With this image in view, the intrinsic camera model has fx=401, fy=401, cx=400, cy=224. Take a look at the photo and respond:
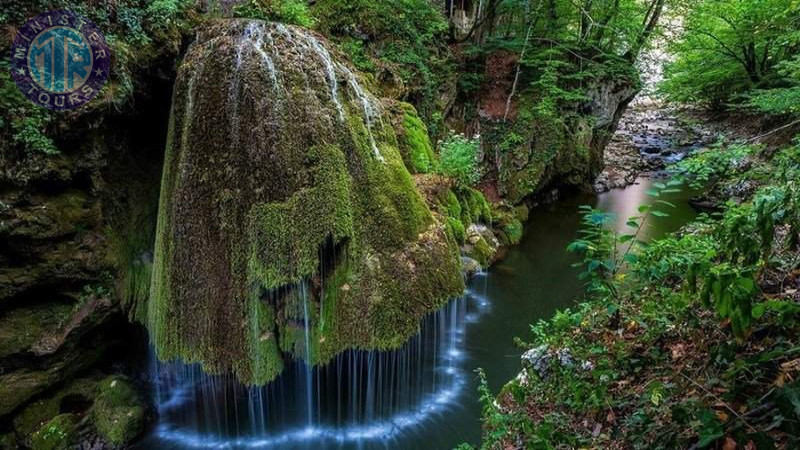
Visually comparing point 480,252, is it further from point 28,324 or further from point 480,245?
point 28,324

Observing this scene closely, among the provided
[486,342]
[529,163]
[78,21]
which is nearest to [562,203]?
[529,163]

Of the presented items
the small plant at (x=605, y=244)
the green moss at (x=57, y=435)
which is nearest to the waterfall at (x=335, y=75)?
the small plant at (x=605, y=244)

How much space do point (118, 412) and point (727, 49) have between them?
19296 millimetres

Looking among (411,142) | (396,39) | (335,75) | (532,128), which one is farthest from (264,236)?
(532,128)

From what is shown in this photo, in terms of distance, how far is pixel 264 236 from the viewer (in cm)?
408

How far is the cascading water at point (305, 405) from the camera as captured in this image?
4852 mm

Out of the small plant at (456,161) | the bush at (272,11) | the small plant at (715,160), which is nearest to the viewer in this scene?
the small plant at (715,160)

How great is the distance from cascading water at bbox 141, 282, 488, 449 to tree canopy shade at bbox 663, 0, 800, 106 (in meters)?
12.2

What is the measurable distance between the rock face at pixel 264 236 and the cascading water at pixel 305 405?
75 cm

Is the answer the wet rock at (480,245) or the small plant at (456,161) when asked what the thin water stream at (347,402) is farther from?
the small plant at (456,161)

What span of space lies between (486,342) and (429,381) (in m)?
1.49

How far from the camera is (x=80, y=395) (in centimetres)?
471

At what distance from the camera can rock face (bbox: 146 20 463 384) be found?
13.5 feet

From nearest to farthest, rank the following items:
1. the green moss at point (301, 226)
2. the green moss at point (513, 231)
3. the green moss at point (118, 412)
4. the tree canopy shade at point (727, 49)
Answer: the green moss at point (301, 226) → the green moss at point (118, 412) → the green moss at point (513, 231) → the tree canopy shade at point (727, 49)
